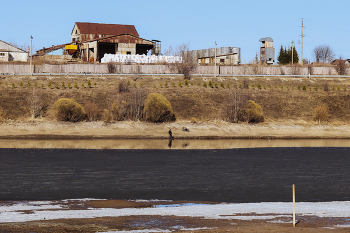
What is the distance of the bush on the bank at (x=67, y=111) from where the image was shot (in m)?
48.6

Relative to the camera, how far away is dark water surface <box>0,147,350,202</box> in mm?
17062

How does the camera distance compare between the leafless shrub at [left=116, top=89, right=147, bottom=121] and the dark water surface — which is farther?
the leafless shrub at [left=116, top=89, right=147, bottom=121]

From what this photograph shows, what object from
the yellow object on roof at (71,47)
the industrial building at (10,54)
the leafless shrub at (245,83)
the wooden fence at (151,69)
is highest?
the yellow object on roof at (71,47)

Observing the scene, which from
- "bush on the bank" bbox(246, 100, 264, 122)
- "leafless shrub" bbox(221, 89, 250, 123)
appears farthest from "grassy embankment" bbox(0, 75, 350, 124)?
"bush on the bank" bbox(246, 100, 264, 122)

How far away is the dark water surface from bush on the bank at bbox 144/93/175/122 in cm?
1888

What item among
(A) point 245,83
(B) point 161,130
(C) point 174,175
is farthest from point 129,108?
(C) point 174,175

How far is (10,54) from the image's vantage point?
256 feet

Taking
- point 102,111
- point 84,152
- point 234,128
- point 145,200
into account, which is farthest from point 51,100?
point 145,200

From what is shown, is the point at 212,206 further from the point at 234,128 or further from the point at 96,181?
the point at 234,128

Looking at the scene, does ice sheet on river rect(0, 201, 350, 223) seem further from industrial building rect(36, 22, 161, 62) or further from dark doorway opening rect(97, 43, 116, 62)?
dark doorway opening rect(97, 43, 116, 62)

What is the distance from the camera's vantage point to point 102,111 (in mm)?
52625

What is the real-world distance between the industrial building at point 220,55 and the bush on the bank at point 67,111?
4039 centimetres

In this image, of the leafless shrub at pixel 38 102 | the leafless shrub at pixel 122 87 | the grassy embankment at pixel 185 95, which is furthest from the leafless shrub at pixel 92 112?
the leafless shrub at pixel 122 87

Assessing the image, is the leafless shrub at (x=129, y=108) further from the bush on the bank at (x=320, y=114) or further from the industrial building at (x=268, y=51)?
the industrial building at (x=268, y=51)
